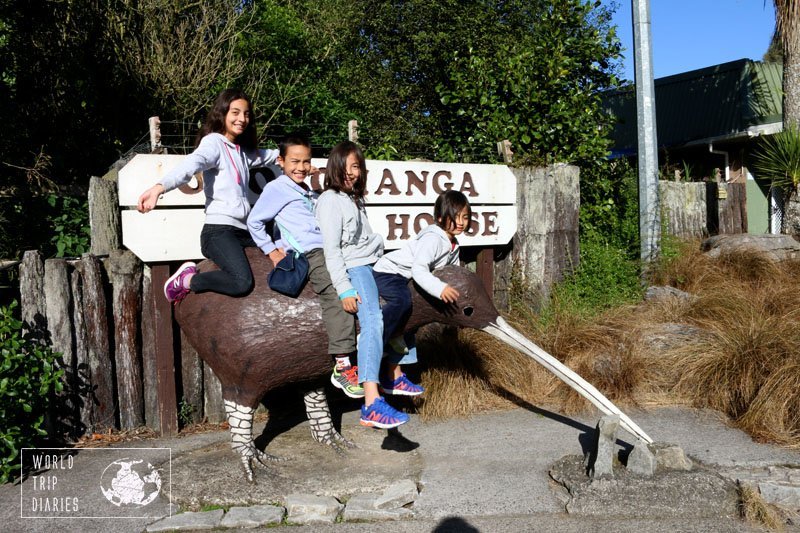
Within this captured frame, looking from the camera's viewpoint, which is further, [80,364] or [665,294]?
[665,294]

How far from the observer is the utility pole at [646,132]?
22.3 ft

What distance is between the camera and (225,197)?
12.5ft

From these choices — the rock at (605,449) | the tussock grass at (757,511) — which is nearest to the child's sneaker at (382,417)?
the rock at (605,449)

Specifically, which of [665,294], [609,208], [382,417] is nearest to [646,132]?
[609,208]

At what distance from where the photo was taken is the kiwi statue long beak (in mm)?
3740

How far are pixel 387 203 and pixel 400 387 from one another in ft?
6.11

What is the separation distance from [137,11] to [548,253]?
6.48 meters

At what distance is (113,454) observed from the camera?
420cm

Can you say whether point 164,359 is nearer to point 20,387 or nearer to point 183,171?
point 20,387

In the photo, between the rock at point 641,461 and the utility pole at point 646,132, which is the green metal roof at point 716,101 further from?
the rock at point 641,461

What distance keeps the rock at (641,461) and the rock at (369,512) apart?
4.01 feet

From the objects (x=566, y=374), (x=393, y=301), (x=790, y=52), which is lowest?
(x=566, y=374)

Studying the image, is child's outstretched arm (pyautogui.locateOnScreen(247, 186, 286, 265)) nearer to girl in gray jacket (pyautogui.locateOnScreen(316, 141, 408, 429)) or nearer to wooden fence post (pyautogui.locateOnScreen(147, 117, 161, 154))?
girl in gray jacket (pyautogui.locateOnScreen(316, 141, 408, 429))

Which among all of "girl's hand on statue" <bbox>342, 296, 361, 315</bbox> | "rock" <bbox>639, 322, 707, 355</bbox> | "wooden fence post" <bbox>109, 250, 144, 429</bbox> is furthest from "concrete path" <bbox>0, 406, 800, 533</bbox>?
"girl's hand on statue" <bbox>342, 296, 361, 315</bbox>
